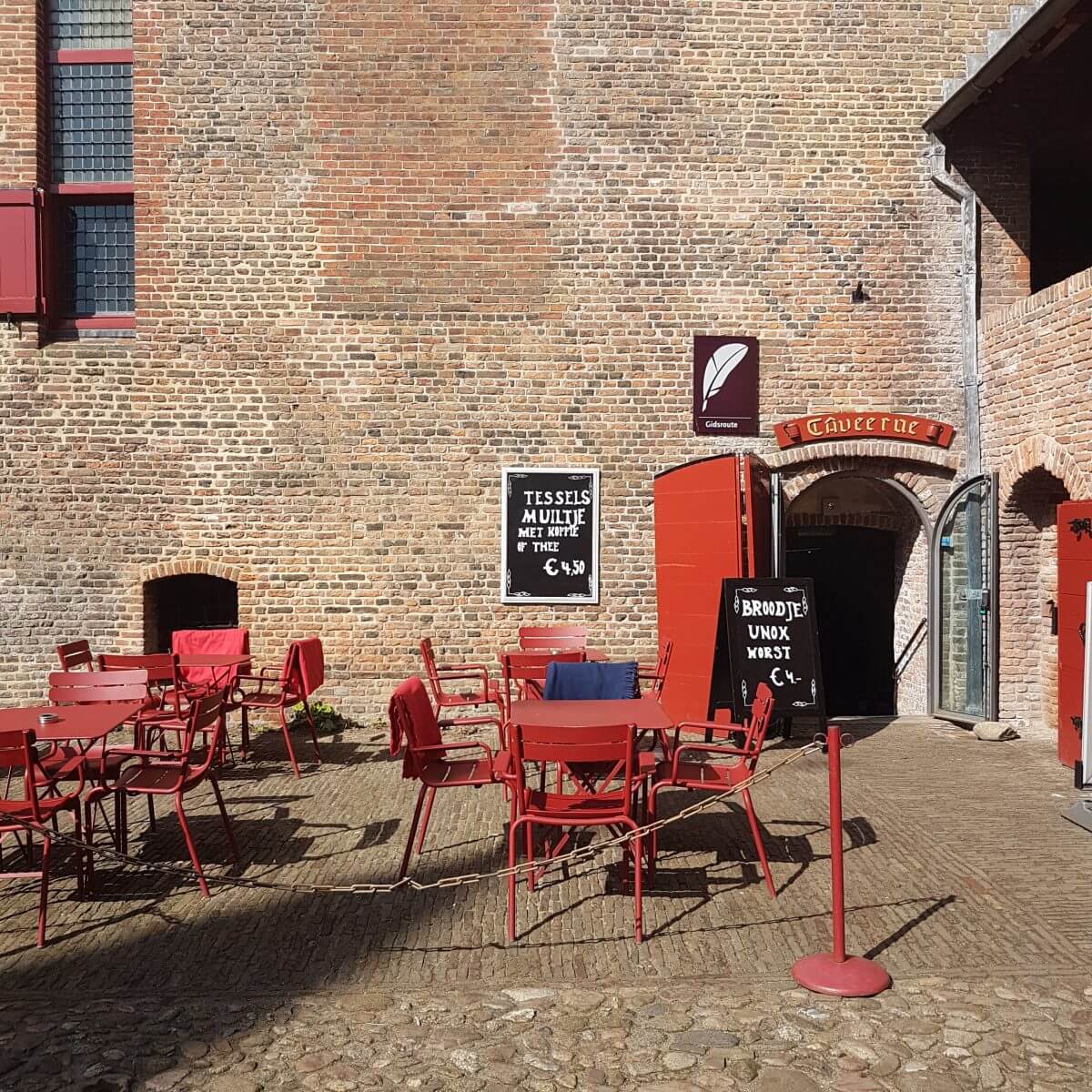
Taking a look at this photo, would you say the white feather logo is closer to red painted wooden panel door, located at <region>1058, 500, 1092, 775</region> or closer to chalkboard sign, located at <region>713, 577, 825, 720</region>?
chalkboard sign, located at <region>713, 577, 825, 720</region>

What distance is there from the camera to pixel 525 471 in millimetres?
10016

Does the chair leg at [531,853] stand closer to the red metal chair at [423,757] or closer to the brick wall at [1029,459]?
the red metal chair at [423,757]

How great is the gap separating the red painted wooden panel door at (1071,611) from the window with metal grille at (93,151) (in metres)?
9.40

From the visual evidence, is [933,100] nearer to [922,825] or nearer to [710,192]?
[710,192]

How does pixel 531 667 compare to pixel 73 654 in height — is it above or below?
below

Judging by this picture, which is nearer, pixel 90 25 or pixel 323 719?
pixel 323 719

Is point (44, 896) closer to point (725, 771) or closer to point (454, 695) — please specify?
point (725, 771)

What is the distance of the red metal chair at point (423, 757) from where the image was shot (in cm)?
535

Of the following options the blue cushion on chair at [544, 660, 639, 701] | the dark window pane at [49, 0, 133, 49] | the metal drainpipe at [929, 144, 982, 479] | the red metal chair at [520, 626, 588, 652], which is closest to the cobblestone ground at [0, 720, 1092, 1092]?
the blue cushion on chair at [544, 660, 639, 701]

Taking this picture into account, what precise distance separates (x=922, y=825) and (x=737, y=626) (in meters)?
2.39

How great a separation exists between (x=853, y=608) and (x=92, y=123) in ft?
34.1

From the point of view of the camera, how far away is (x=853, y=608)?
12.0 meters

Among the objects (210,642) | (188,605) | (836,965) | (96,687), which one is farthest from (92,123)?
(836,965)

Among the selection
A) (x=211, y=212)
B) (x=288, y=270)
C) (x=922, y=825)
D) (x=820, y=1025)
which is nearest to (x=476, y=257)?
(x=288, y=270)
